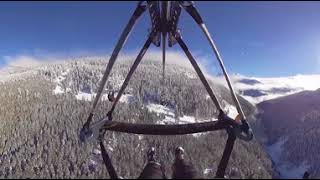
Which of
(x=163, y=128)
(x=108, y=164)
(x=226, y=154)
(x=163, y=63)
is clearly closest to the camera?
(x=108, y=164)

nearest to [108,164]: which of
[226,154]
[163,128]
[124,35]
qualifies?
[163,128]

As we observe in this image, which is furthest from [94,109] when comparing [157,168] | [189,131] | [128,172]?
[128,172]

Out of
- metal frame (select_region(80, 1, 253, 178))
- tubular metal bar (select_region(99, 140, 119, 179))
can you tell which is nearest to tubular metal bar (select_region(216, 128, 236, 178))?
metal frame (select_region(80, 1, 253, 178))

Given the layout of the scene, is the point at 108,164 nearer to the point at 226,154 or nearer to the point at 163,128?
the point at 163,128

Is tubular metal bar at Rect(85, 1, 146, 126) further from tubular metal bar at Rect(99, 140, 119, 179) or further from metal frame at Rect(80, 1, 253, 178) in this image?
tubular metal bar at Rect(99, 140, 119, 179)

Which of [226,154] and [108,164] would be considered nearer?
[108,164]

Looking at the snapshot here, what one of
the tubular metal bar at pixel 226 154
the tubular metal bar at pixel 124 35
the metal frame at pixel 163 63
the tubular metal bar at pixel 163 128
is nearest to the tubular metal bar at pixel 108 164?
the metal frame at pixel 163 63

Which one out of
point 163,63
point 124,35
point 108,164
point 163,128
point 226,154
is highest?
point 124,35

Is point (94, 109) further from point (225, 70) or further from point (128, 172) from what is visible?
point (128, 172)

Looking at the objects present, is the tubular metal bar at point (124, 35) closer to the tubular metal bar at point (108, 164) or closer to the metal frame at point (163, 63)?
the metal frame at point (163, 63)
